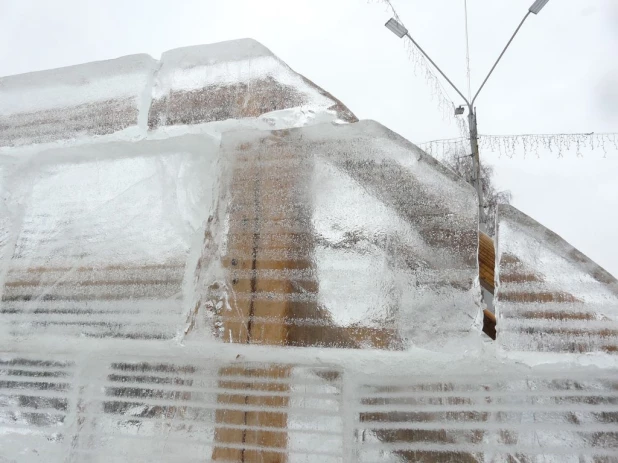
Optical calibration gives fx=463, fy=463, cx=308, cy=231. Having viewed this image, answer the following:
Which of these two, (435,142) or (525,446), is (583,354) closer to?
(525,446)

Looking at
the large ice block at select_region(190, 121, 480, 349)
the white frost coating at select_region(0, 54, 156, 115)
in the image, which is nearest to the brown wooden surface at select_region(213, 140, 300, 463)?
the large ice block at select_region(190, 121, 480, 349)

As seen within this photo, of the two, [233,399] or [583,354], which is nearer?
[583,354]

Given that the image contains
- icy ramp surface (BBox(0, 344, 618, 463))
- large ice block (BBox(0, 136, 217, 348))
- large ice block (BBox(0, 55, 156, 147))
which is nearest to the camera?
icy ramp surface (BBox(0, 344, 618, 463))

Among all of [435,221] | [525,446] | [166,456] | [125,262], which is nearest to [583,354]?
[525,446]

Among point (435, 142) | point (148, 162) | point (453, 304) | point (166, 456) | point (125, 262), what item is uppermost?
point (435, 142)

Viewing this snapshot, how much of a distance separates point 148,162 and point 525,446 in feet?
2.68

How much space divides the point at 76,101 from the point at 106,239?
37 cm

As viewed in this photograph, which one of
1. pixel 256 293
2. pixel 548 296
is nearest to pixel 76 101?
pixel 256 293

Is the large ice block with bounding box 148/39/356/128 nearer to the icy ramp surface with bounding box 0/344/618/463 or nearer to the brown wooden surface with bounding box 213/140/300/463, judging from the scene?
the brown wooden surface with bounding box 213/140/300/463

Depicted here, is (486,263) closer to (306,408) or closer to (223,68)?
(306,408)

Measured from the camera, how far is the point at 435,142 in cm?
686

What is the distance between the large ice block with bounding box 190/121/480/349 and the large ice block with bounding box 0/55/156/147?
0.31 m

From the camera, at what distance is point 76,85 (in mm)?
1057

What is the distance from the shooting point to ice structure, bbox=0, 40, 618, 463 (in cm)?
68
